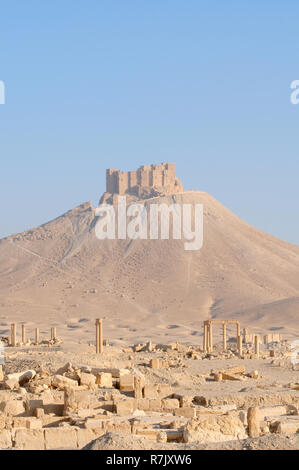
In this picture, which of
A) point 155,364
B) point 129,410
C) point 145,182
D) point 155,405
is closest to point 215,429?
point 129,410

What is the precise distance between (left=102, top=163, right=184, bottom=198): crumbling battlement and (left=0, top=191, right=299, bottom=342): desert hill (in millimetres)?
2395

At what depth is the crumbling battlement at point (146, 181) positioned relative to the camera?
118 meters

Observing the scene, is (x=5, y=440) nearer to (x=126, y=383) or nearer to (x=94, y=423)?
(x=94, y=423)

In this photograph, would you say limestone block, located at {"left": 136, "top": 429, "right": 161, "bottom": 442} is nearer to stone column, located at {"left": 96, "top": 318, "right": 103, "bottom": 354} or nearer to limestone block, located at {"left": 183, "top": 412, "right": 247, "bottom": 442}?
limestone block, located at {"left": 183, "top": 412, "right": 247, "bottom": 442}

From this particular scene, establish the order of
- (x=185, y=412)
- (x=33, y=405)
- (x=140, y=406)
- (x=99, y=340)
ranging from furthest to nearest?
(x=99, y=340)
(x=140, y=406)
(x=33, y=405)
(x=185, y=412)

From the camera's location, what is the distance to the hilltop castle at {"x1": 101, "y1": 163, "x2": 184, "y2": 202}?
117625mm

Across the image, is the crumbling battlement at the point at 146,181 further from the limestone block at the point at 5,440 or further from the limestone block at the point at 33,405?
the limestone block at the point at 5,440

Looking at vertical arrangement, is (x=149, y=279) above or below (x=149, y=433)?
above

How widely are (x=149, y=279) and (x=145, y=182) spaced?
2602 centimetres

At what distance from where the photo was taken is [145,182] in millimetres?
118938

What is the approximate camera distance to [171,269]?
96.6m

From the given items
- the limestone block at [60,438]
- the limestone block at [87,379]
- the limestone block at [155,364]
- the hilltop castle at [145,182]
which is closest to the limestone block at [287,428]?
the limestone block at [60,438]

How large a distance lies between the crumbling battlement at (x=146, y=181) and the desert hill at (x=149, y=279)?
7.86 ft
